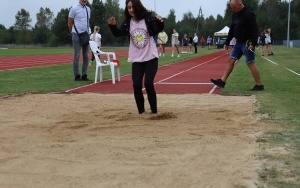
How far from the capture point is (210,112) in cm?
721

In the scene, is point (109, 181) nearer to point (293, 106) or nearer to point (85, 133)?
point (85, 133)

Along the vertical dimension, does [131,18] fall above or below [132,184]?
above

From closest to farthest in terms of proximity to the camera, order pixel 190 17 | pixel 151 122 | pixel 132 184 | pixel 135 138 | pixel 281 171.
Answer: pixel 132 184, pixel 281 171, pixel 135 138, pixel 151 122, pixel 190 17

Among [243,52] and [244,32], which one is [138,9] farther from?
[243,52]

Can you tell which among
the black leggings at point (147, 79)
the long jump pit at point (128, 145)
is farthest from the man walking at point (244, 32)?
the black leggings at point (147, 79)

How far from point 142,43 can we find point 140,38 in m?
0.08

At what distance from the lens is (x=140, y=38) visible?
6.99m

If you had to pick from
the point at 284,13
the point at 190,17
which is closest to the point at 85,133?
the point at 284,13

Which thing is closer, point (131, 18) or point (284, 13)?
point (131, 18)

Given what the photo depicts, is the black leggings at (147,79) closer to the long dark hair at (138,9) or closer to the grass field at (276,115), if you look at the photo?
the long dark hair at (138,9)

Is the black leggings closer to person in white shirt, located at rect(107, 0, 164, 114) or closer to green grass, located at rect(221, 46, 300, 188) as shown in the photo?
person in white shirt, located at rect(107, 0, 164, 114)

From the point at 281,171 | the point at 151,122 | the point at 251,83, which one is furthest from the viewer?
the point at 251,83

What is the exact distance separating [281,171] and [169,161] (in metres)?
0.98

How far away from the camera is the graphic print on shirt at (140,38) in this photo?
6980mm
